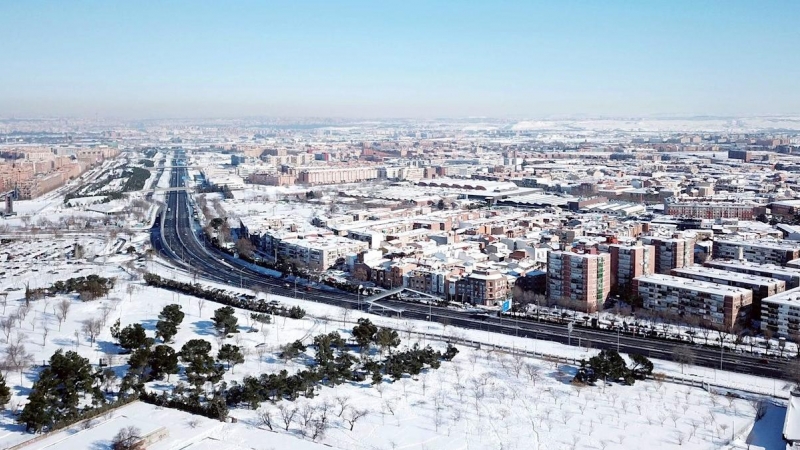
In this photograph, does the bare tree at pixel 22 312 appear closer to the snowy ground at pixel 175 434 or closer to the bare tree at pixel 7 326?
the bare tree at pixel 7 326

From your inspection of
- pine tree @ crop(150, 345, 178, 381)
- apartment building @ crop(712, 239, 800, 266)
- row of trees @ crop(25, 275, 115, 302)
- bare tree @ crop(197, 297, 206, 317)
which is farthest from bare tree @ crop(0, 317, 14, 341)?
apartment building @ crop(712, 239, 800, 266)

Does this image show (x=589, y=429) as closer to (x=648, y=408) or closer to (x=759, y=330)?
(x=648, y=408)

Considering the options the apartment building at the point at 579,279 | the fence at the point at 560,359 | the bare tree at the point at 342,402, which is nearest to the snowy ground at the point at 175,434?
the bare tree at the point at 342,402

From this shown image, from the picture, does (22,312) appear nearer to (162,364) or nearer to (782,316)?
(162,364)

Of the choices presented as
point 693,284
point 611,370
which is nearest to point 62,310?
point 611,370

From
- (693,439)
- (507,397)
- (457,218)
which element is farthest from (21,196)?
(693,439)

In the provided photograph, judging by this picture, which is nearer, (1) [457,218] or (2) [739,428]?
(2) [739,428]
